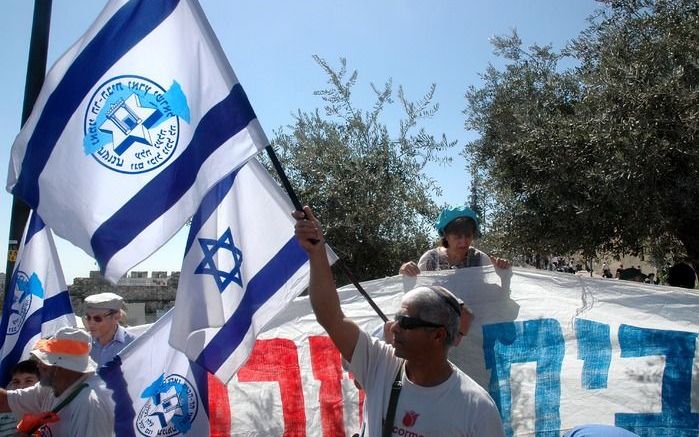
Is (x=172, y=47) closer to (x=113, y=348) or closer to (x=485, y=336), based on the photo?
(x=113, y=348)

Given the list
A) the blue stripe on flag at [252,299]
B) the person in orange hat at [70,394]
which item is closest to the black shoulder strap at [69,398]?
the person in orange hat at [70,394]

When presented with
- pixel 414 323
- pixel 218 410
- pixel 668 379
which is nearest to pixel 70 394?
pixel 218 410

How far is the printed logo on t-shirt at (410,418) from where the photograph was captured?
232 cm

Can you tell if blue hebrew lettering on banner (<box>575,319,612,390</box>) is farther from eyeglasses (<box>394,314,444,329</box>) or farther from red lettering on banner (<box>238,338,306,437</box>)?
eyeglasses (<box>394,314,444,329</box>)

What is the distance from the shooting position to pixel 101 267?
3145 millimetres

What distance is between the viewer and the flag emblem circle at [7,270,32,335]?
495 centimetres

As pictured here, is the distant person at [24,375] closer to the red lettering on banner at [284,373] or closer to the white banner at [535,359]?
the white banner at [535,359]

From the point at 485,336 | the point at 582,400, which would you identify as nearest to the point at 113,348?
the point at 485,336

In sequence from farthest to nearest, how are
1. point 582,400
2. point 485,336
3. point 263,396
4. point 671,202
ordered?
point 671,202 < point 263,396 < point 485,336 < point 582,400

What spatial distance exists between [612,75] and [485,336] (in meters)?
2.80

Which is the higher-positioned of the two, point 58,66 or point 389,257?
point 58,66

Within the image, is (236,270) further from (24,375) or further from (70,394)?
(24,375)

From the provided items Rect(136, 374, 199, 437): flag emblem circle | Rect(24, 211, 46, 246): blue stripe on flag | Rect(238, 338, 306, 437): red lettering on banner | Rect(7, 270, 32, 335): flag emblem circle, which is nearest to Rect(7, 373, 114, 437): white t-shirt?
Rect(136, 374, 199, 437): flag emblem circle

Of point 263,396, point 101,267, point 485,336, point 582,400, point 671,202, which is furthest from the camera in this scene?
point 671,202
